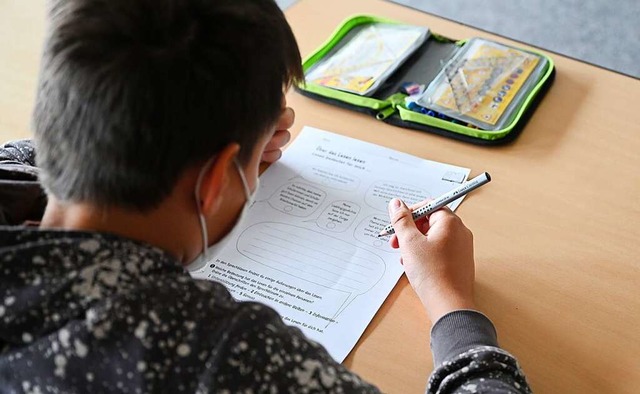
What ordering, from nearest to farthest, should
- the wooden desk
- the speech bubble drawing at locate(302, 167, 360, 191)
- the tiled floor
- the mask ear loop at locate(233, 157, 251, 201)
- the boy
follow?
the boy
the mask ear loop at locate(233, 157, 251, 201)
the wooden desk
the speech bubble drawing at locate(302, 167, 360, 191)
the tiled floor

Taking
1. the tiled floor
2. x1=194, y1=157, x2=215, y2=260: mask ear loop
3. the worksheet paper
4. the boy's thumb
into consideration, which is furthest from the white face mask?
the tiled floor

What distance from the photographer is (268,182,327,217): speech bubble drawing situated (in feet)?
3.23

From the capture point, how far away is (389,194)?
1.00 metres

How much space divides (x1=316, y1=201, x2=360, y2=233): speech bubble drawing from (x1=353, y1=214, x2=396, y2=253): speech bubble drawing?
2 centimetres

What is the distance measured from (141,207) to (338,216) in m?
0.36

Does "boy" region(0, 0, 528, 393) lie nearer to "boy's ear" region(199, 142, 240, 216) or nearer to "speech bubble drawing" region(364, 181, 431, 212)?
"boy's ear" region(199, 142, 240, 216)

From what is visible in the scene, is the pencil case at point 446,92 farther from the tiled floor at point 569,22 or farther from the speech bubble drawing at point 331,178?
the tiled floor at point 569,22

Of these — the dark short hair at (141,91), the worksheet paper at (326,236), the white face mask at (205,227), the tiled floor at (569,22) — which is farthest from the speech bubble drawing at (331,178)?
the tiled floor at (569,22)

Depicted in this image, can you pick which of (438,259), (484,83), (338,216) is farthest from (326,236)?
(484,83)

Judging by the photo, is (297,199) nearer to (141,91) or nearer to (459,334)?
(459,334)

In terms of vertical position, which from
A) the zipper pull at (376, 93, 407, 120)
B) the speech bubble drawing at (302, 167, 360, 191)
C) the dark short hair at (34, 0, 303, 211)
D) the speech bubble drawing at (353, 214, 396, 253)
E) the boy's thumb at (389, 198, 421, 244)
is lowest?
the speech bubble drawing at (353, 214, 396, 253)

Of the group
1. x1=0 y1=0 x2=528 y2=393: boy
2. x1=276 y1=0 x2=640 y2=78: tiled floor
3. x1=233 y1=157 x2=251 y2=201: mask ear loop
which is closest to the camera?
x1=0 y1=0 x2=528 y2=393: boy

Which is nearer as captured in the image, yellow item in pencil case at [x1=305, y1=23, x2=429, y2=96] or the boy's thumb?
the boy's thumb

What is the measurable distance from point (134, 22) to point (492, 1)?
164 centimetres
